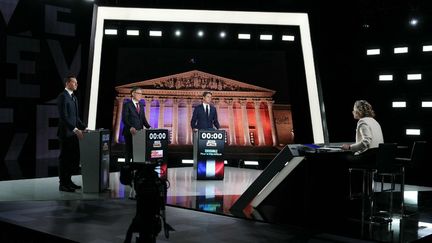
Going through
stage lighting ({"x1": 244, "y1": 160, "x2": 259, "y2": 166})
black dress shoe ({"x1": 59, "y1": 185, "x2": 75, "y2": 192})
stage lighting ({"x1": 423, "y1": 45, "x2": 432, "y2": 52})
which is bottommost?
black dress shoe ({"x1": 59, "y1": 185, "x2": 75, "y2": 192})

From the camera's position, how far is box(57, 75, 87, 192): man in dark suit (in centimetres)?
575

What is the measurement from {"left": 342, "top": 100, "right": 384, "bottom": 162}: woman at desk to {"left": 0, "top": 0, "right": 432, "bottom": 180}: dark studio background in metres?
4.45

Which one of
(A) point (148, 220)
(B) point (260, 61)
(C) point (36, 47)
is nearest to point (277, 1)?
(B) point (260, 61)

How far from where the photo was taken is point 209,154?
23.6 feet

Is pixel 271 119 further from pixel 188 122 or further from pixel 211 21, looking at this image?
pixel 211 21

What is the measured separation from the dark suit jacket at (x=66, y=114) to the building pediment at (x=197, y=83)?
3526 millimetres

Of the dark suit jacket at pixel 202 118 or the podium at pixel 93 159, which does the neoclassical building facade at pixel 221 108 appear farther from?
the podium at pixel 93 159

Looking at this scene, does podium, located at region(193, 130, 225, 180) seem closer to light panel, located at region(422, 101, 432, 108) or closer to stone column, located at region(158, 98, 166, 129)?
stone column, located at region(158, 98, 166, 129)

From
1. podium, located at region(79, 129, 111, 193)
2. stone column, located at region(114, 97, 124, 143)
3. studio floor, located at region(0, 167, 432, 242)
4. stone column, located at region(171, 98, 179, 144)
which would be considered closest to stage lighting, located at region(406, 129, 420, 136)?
studio floor, located at region(0, 167, 432, 242)

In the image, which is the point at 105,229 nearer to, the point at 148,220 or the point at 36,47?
the point at 148,220

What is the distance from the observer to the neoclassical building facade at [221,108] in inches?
367

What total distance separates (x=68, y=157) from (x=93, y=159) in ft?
1.05

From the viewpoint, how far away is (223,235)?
12.9 ft

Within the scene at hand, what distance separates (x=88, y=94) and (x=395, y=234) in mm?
6590
